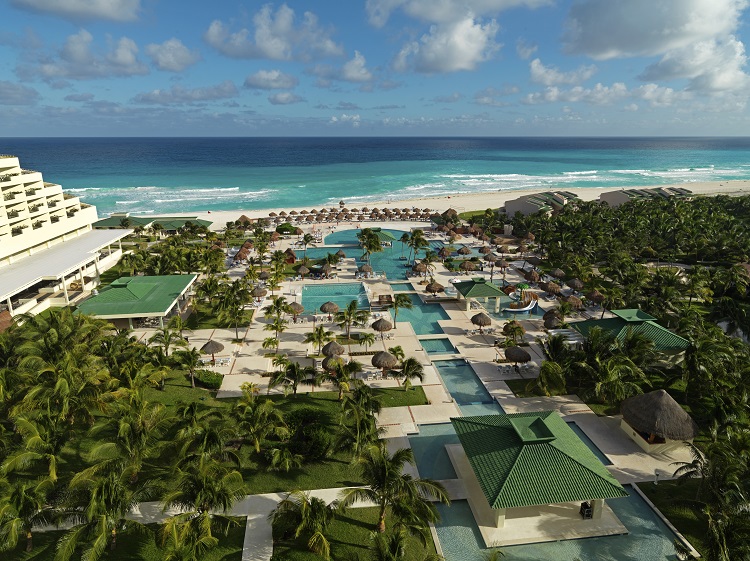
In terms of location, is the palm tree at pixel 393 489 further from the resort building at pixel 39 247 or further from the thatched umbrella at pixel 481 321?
the resort building at pixel 39 247

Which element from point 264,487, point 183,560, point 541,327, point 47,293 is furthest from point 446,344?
point 47,293

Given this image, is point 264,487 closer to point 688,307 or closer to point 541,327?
→ point 541,327

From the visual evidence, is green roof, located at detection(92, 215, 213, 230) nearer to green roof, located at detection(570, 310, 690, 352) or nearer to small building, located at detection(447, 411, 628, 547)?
green roof, located at detection(570, 310, 690, 352)

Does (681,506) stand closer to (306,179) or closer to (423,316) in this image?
(423,316)

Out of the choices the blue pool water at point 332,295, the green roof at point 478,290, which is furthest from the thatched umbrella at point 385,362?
the blue pool water at point 332,295

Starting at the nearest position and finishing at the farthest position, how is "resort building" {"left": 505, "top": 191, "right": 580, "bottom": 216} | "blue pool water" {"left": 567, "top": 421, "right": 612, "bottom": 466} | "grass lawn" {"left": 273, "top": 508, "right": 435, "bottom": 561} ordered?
"grass lawn" {"left": 273, "top": 508, "right": 435, "bottom": 561} < "blue pool water" {"left": 567, "top": 421, "right": 612, "bottom": 466} < "resort building" {"left": 505, "top": 191, "right": 580, "bottom": 216}

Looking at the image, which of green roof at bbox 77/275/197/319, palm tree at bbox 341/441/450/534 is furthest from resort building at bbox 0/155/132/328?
palm tree at bbox 341/441/450/534
